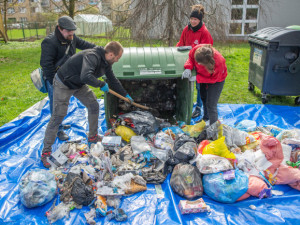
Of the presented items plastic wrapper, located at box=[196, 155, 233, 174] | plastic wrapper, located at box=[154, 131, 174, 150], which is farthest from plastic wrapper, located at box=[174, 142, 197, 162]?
plastic wrapper, located at box=[154, 131, 174, 150]

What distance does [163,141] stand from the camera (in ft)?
11.3

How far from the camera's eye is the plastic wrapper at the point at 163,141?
11.0ft

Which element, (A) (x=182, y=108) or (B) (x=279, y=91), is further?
(B) (x=279, y=91)

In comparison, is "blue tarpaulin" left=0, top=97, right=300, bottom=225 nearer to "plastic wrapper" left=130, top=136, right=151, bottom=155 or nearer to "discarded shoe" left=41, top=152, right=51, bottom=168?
"discarded shoe" left=41, top=152, right=51, bottom=168

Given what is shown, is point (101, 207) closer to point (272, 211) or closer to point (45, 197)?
point (45, 197)

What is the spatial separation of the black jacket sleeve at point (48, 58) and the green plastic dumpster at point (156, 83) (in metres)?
0.80

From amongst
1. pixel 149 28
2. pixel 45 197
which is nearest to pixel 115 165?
pixel 45 197

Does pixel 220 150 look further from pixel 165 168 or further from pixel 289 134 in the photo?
pixel 289 134

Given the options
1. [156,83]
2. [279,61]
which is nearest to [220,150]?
[156,83]

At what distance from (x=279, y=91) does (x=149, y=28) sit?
3.70 m

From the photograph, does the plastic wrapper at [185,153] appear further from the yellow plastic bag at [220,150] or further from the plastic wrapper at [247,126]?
the plastic wrapper at [247,126]

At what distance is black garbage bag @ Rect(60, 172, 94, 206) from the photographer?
2.54 metres

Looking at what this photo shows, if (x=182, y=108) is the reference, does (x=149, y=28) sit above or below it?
above

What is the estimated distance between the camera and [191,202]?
2520 millimetres
